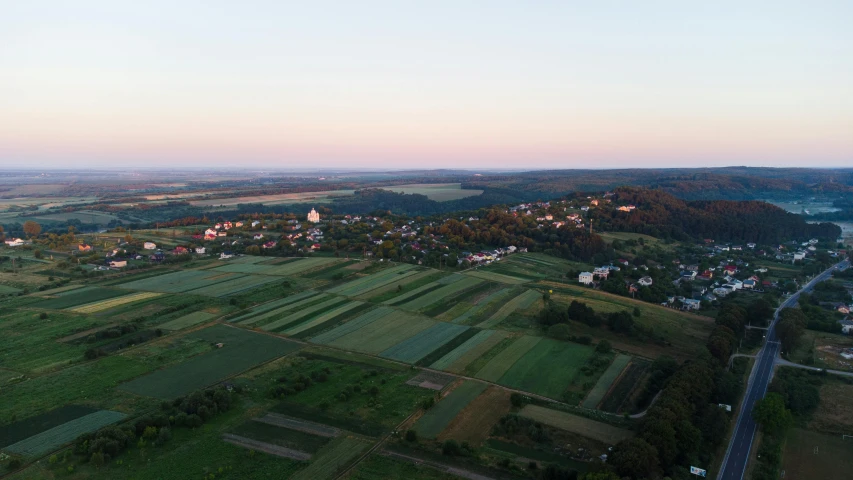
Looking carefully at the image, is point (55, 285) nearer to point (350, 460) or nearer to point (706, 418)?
point (350, 460)

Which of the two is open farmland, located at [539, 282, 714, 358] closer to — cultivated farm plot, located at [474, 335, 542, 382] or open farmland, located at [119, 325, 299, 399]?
cultivated farm plot, located at [474, 335, 542, 382]

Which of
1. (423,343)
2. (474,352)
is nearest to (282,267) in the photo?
(423,343)

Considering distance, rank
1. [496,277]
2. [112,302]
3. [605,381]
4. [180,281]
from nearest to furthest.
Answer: [605,381], [112,302], [180,281], [496,277]

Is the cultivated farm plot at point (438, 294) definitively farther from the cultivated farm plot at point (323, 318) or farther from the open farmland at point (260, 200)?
the open farmland at point (260, 200)

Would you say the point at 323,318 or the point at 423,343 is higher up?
the point at 323,318

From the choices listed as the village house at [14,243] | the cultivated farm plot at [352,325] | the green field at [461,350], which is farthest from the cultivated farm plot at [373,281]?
the village house at [14,243]

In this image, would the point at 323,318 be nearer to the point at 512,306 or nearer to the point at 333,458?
the point at 512,306

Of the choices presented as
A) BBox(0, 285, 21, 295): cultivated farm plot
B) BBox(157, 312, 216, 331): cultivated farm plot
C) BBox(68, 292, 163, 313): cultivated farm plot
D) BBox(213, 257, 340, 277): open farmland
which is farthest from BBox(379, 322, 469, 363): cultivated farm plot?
BBox(0, 285, 21, 295): cultivated farm plot
